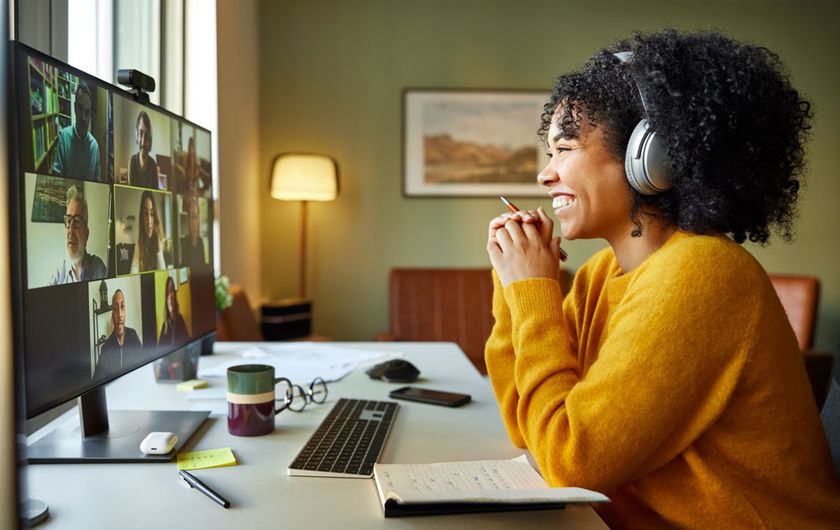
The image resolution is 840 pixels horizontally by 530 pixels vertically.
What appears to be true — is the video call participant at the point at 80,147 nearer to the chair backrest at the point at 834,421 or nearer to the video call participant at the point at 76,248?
the video call participant at the point at 76,248

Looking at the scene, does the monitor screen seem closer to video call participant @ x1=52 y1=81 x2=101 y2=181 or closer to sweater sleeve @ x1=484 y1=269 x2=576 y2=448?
video call participant @ x1=52 y1=81 x2=101 y2=181

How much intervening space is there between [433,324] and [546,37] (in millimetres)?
1795

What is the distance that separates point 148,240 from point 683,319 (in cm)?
83

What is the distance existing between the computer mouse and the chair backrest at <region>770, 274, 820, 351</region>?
2.56m

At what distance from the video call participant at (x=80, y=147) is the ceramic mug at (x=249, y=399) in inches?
15.1

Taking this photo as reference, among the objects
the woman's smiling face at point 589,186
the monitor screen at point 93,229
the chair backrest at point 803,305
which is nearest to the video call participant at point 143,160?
the monitor screen at point 93,229

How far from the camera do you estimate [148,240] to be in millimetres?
1141

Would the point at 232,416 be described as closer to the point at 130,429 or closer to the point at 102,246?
the point at 130,429

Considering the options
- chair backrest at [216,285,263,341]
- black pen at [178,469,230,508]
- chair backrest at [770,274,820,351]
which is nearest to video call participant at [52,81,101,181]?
black pen at [178,469,230,508]

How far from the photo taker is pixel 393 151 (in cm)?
403

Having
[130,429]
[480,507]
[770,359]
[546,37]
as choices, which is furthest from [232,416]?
[546,37]

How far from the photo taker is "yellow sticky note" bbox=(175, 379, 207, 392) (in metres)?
1.46

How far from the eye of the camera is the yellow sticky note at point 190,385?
1.46 metres

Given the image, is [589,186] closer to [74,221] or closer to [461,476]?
[461,476]
